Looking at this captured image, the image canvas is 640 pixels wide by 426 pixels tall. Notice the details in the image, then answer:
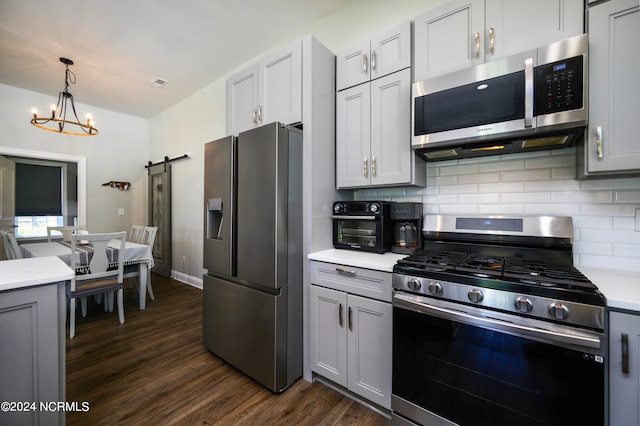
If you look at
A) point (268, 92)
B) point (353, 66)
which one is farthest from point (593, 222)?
point (268, 92)

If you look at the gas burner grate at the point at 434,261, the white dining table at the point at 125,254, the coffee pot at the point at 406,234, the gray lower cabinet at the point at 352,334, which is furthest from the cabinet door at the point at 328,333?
the white dining table at the point at 125,254

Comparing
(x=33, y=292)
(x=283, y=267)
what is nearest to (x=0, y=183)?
(x=33, y=292)

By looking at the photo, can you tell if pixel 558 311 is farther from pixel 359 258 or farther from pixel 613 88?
pixel 613 88

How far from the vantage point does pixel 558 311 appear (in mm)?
1049

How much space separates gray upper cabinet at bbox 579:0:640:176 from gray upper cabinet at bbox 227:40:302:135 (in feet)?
5.43

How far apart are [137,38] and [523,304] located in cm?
→ 406

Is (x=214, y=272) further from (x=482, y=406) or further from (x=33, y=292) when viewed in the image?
(x=482, y=406)

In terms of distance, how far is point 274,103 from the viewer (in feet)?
7.14

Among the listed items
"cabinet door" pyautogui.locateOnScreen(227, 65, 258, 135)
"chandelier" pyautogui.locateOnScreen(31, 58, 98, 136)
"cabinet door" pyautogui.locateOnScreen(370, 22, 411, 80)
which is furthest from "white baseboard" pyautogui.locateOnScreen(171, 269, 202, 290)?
"cabinet door" pyautogui.locateOnScreen(370, 22, 411, 80)

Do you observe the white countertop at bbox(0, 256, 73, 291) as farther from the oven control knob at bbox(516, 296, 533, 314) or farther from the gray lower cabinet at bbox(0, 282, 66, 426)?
the oven control knob at bbox(516, 296, 533, 314)

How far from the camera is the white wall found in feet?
13.3

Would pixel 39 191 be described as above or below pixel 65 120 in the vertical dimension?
below

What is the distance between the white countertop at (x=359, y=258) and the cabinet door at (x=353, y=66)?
1304 millimetres

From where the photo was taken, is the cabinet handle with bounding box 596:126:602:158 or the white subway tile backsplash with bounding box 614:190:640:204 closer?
the cabinet handle with bounding box 596:126:602:158
